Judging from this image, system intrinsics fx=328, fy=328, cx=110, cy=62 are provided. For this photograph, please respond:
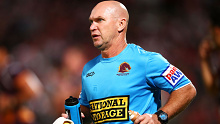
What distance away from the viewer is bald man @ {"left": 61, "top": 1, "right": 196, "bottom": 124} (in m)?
2.86

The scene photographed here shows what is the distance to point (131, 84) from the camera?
9.66ft

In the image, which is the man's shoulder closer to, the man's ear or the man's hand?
the man's ear

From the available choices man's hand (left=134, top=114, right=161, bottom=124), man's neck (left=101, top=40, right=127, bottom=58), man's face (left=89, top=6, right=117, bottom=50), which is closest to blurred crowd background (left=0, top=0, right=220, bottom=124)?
man's neck (left=101, top=40, right=127, bottom=58)

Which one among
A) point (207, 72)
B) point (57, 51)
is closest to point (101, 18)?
point (207, 72)

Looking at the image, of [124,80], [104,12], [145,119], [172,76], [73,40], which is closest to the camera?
[145,119]

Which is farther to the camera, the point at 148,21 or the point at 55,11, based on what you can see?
the point at 55,11

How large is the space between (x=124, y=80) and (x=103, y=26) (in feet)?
1.78

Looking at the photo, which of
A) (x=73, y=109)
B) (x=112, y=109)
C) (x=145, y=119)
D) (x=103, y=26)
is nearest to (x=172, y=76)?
(x=145, y=119)

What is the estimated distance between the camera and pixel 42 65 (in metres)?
9.67

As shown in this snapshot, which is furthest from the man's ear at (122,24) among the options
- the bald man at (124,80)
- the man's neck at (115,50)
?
the man's neck at (115,50)

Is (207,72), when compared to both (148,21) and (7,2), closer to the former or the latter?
(148,21)

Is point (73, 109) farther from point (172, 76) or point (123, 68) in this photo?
point (172, 76)

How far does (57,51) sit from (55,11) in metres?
1.60

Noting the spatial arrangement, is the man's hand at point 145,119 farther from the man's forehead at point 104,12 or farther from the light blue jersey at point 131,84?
the man's forehead at point 104,12
